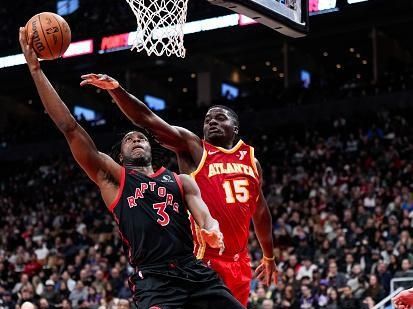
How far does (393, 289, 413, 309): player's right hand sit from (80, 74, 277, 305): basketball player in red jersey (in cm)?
113

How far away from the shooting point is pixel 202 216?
519 centimetres

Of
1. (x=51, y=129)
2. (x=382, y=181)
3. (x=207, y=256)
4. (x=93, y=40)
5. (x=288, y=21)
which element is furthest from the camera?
(x=51, y=129)

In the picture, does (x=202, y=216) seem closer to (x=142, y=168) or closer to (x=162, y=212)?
(x=162, y=212)

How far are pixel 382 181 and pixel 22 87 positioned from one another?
16593mm

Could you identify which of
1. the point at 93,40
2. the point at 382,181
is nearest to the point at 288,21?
the point at 93,40

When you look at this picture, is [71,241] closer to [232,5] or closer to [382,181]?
[382,181]

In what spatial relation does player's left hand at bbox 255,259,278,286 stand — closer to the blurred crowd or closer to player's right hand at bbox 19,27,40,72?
player's right hand at bbox 19,27,40,72

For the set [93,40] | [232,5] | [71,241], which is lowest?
[71,241]

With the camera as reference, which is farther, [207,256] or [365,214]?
[365,214]

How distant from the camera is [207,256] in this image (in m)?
6.12

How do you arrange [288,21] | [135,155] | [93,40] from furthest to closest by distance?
[93,40] < [288,21] < [135,155]

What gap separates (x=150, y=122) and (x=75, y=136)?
102 cm

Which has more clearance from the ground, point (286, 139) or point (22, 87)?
point (22, 87)

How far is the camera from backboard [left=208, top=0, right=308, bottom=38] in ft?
21.6
